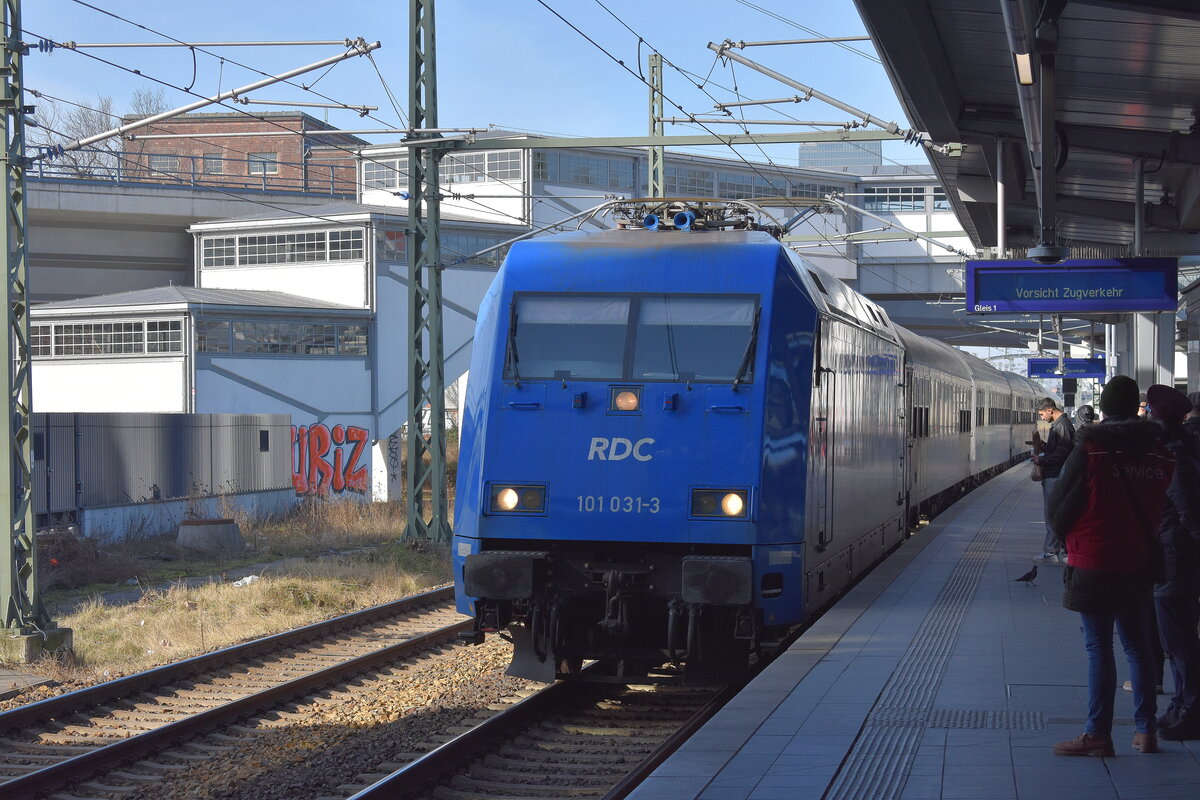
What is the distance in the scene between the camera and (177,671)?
10992 millimetres

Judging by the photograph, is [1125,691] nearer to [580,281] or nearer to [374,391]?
[580,281]

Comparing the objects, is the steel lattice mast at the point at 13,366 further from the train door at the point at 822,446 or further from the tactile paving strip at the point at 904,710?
the tactile paving strip at the point at 904,710

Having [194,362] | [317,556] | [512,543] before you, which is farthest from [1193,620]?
[194,362]

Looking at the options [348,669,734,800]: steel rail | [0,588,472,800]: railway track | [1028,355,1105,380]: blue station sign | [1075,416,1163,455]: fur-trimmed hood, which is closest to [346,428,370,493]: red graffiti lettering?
[0,588,472,800]: railway track

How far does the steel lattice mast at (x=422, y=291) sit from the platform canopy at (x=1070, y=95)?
23.9 ft

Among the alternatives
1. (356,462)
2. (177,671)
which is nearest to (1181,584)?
(177,671)

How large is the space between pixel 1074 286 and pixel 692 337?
7293mm

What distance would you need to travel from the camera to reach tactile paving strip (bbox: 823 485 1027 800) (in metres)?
5.84

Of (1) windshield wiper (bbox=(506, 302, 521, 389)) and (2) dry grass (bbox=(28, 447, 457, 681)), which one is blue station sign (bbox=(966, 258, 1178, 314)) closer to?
(1) windshield wiper (bbox=(506, 302, 521, 389))

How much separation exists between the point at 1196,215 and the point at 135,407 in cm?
2673

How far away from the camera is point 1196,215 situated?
16516 millimetres

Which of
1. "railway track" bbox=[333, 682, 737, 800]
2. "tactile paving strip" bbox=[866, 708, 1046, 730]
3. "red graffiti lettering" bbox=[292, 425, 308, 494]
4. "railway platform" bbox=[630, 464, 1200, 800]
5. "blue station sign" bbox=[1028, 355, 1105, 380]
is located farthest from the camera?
"blue station sign" bbox=[1028, 355, 1105, 380]

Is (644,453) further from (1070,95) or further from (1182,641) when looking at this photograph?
(1070,95)

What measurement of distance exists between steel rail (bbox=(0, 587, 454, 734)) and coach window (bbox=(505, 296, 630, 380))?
3.95 meters
